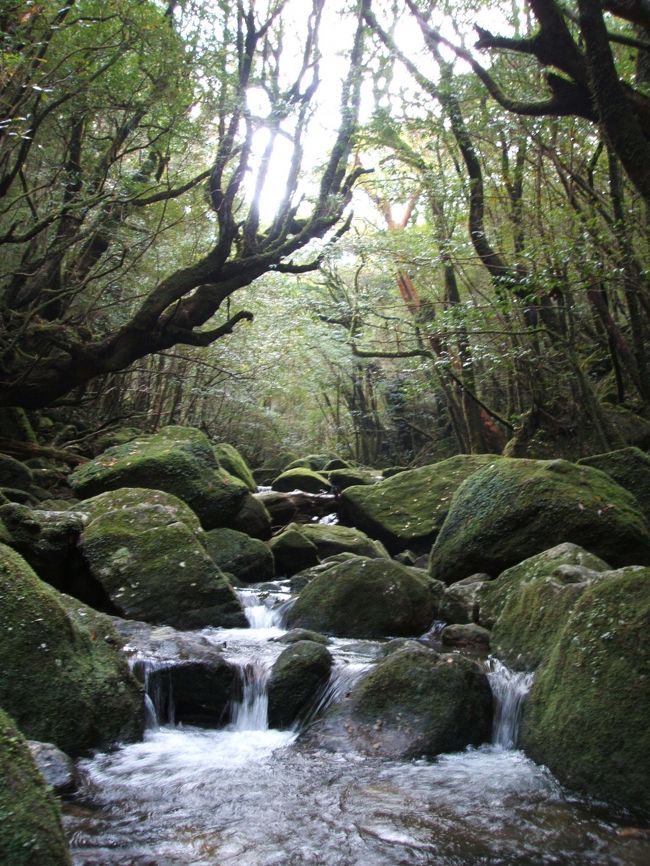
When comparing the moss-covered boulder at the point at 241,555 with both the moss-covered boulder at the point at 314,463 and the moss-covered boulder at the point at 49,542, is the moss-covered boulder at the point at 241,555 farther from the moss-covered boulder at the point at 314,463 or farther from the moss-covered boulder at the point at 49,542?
the moss-covered boulder at the point at 314,463

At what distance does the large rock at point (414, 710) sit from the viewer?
4555 millimetres

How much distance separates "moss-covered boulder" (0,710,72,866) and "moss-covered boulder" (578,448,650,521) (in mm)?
7809

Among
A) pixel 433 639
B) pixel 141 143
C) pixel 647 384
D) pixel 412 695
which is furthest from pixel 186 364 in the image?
pixel 412 695

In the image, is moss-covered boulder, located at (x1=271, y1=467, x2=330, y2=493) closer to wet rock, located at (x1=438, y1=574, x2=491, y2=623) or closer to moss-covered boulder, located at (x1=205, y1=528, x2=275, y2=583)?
moss-covered boulder, located at (x1=205, y1=528, x2=275, y2=583)

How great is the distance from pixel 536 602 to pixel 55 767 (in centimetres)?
371

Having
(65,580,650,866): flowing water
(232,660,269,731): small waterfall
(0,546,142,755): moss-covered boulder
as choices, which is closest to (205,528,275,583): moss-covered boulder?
(232,660,269,731): small waterfall

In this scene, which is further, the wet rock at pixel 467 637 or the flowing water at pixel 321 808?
the wet rock at pixel 467 637

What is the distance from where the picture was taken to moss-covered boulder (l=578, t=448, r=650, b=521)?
899 centimetres

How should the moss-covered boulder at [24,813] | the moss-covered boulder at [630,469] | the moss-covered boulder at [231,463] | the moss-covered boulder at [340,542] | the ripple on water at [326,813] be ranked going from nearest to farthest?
1. the moss-covered boulder at [24,813]
2. the ripple on water at [326,813]
3. the moss-covered boulder at [630,469]
4. the moss-covered boulder at [340,542]
5. the moss-covered boulder at [231,463]

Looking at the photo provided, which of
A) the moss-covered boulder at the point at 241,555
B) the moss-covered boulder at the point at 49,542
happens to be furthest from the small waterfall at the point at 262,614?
the moss-covered boulder at the point at 49,542

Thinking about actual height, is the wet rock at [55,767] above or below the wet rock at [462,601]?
below

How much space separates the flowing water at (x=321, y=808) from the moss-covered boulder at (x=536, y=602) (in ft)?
1.39

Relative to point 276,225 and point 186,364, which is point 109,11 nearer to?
point 276,225

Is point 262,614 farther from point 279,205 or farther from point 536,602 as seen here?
point 279,205
